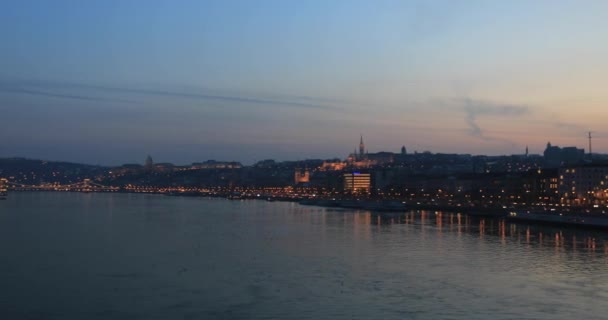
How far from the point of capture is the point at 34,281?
43.5 feet

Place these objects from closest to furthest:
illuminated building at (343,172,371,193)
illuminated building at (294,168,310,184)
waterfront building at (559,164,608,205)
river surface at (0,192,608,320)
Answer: river surface at (0,192,608,320) → waterfront building at (559,164,608,205) → illuminated building at (343,172,371,193) → illuminated building at (294,168,310,184)

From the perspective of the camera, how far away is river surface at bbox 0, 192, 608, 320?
1097cm

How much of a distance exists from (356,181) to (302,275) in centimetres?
6455

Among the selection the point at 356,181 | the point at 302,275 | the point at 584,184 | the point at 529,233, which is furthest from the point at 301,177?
the point at 302,275

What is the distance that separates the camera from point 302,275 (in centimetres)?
1416

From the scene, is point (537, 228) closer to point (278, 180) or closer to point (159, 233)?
point (159, 233)

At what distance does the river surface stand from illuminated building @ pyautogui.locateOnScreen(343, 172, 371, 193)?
174 feet

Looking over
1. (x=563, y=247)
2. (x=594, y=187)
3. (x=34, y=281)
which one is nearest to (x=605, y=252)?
(x=563, y=247)

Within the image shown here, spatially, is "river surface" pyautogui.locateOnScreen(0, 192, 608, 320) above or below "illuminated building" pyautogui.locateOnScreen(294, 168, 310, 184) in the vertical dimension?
below

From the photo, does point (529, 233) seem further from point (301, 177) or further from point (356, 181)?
point (301, 177)

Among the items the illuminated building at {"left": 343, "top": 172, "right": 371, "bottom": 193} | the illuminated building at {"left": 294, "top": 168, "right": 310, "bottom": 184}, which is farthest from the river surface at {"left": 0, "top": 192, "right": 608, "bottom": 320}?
the illuminated building at {"left": 294, "top": 168, "right": 310, "bottom": 184}

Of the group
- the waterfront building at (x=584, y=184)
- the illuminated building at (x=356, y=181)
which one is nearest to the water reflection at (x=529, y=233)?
the waterfront building at (x=584, y=184)

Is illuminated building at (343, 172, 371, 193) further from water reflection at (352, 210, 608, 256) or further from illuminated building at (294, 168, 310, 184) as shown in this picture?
water reflection at (352, 210, 608, 256)

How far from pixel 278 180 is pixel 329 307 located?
304 feet
